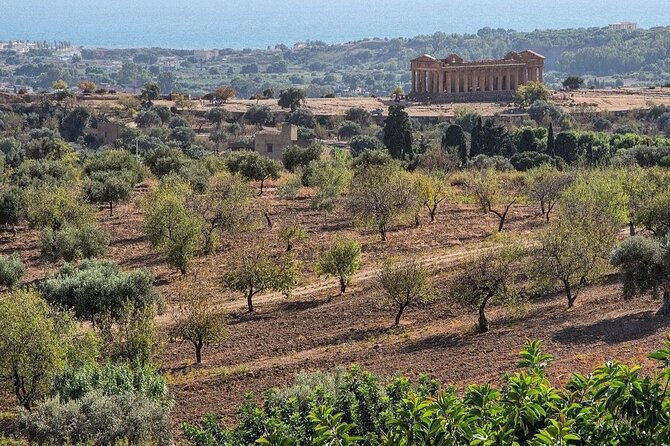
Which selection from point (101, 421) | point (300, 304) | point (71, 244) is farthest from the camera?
point (71, 244)

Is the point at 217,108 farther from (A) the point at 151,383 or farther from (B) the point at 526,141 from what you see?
(A) the point at 151,383

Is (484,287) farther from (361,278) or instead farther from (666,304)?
(361,278)

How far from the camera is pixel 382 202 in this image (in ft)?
156

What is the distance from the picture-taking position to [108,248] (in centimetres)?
4656

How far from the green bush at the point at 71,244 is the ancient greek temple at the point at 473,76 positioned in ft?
275

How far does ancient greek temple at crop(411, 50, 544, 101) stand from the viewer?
411ft

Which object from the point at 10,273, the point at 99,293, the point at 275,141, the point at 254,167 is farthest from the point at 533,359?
the point at 275,141

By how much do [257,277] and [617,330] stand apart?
494 inches

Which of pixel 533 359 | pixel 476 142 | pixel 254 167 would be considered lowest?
pixel 476 142

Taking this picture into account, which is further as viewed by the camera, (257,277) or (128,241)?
(128,241)

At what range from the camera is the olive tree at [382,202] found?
47.3 metres

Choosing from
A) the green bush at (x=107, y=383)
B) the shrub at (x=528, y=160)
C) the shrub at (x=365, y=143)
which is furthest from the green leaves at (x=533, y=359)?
the shrub at (x=365, y=143)

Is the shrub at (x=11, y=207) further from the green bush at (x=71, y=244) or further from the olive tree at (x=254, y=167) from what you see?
the olive tree at (x=254, y=167)

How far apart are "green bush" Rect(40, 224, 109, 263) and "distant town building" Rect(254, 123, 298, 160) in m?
44.7
